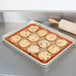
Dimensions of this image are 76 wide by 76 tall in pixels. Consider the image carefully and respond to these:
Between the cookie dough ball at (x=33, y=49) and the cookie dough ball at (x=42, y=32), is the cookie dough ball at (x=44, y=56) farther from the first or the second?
the cookie dough ball at (x=42, y=32)

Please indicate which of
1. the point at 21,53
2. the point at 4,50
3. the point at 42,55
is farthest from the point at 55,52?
the point at 4,50

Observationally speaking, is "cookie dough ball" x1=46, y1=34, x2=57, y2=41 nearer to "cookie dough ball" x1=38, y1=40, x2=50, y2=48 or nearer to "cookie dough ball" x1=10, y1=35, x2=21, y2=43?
"cookie dough ball" x1=38, y1=40, x2=50, y2=48

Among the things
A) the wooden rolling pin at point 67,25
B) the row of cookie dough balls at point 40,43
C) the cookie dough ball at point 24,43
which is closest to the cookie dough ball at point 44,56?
the row of cookie dough balls at point 40,43

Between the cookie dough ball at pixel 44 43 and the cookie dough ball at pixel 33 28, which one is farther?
the cookie dough ball at pixel 33 28

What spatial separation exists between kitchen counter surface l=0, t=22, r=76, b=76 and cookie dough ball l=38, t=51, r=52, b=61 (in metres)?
0.05

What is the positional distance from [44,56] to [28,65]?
3.6 inches

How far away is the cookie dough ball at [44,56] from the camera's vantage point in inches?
36.2

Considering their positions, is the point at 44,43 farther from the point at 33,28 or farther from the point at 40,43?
the point at 33,28

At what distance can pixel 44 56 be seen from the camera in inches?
36.6

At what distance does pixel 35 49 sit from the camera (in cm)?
98

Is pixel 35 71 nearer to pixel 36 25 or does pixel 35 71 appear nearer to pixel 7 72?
pixel 7 72

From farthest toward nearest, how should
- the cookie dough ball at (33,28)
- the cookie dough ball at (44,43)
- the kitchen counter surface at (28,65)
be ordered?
the cookie dough ball at (33,28) → the cookie dough ball at (44,43) → the kitchen counter surface at (28,65)

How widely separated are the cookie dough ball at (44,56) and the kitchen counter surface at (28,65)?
0.15 feet

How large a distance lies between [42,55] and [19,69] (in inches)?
5.3
